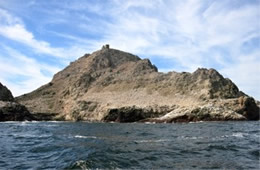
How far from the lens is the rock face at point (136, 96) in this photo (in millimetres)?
75000

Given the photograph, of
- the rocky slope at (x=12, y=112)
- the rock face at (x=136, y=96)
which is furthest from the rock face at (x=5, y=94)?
the rocky slope at (x=12, y=112)

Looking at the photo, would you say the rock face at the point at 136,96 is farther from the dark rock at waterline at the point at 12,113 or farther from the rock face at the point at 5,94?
the dark rock at waterline at the point at 12,113

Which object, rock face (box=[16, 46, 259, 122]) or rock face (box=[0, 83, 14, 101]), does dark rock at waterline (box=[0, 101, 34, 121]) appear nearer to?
rock face (box=[16, 46, 259, 122])

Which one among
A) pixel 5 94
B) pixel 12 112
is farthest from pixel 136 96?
pixel 5 94

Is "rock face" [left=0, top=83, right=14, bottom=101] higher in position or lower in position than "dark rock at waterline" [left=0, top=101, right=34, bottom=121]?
higher

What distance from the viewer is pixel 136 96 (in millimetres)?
98875

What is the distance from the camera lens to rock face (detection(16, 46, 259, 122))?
246ft

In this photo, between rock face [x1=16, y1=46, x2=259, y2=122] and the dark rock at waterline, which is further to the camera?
the dark rock at waterline

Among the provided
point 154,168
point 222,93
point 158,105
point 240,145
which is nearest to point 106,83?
point 158,105

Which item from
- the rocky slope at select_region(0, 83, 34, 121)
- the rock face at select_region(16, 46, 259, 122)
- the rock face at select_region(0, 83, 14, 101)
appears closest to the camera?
the rock face at select_region(16, 46, 259, 122)

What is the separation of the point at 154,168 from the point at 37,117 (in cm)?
9728

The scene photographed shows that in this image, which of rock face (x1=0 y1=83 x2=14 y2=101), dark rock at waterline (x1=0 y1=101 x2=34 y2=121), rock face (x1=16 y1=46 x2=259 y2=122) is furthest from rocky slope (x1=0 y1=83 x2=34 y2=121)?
rock face (x1=0 y1=83 x2=14 y2=101)

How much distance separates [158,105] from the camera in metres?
86.8

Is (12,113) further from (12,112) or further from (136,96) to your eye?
(136,96)
